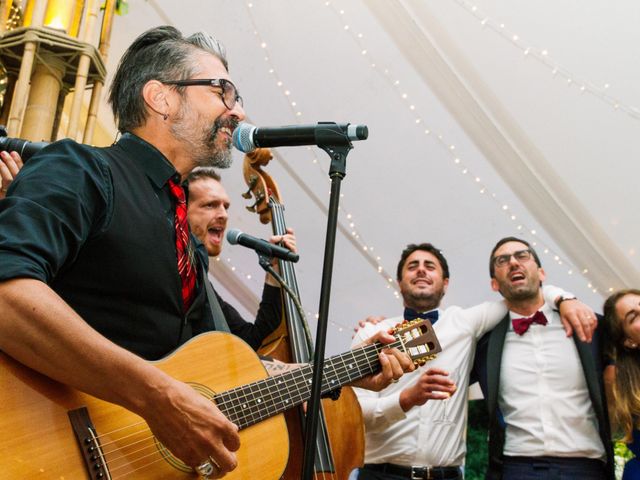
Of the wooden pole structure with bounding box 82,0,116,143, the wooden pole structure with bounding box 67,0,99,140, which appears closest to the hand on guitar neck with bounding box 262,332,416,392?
the wooden pole structure with bounding box 67,0,99,140

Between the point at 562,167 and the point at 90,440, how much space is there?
400 cm

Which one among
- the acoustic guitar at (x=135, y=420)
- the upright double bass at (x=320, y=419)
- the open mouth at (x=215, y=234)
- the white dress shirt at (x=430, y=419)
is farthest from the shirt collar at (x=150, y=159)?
the white dress shirt at (x=430, y=419)

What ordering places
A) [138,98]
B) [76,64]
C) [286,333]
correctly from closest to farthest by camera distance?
1. [138,98]
2. [286,333]
3. [76,64]

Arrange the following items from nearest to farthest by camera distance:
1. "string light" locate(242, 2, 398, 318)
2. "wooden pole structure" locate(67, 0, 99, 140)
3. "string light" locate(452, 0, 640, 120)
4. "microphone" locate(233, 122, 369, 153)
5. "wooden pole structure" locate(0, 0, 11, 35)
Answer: "microphone" locate(233, 122, 369, 153) < "wooden pole structure" locate(67, 0, 99, 140) < "wooden pole structure" locate(0, 0, 11, 35) < "string light" locate(452, 0, 640, 120) < "string light" locate(242, 2, 398, 318)

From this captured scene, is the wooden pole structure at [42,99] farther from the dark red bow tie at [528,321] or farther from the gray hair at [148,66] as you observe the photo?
the dark red bow tie at [528,321]

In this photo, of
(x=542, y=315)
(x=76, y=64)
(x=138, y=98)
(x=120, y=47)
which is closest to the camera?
(x=138, y=98)

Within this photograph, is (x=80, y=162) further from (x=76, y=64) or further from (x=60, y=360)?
(x=76, y=64)

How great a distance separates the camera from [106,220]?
1.44 m

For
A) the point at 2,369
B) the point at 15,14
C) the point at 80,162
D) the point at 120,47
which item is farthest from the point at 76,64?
the point at 2,369

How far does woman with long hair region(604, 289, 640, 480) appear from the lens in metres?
2.84

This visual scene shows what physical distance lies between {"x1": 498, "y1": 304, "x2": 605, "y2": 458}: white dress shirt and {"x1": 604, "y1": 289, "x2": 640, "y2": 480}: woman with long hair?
15cm

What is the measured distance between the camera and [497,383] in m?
2.94

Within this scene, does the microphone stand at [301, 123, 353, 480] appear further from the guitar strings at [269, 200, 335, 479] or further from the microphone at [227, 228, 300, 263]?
the microphone at [227, 228, 300, 263]

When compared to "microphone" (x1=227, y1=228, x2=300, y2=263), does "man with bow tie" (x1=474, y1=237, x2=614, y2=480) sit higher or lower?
lower
